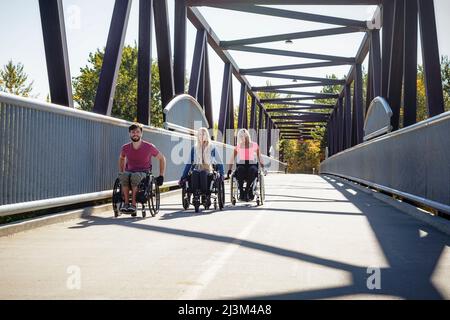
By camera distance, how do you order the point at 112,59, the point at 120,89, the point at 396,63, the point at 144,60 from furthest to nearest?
the point at 120,89
the point at 396,63
the point at 144,60
the point at 112,59

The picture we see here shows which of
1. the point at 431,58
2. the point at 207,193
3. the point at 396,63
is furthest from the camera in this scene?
the point at 396,63

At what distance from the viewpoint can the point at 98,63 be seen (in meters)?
56.3

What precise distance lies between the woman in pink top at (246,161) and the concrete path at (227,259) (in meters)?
2.92

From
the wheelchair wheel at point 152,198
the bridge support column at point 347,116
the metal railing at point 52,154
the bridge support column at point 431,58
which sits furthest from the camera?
the bridge support column at point 347,116

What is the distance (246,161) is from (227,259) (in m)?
6.44

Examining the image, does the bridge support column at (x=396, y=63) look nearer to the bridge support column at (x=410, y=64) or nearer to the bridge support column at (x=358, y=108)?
the bridge support column at (x=410, y=64)

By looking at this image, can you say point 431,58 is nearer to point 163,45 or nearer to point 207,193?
point 207,193

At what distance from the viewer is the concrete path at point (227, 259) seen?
3.73m

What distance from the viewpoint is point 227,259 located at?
4.93 metres

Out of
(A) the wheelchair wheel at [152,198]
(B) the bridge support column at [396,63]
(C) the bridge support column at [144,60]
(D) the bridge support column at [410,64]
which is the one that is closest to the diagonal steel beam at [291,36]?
(B) the bridge support column at [396,63]

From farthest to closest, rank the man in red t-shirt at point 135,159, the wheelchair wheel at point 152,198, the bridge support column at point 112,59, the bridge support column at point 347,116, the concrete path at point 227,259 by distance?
the bridge support column at point 347,116
the bridge support column at point 112,59
the wheelchair wheel at point 152,198
the man in red t-shirt at point 135,159
the concrete path at point 227,259

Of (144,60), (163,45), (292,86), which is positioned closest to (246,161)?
(144,60)
